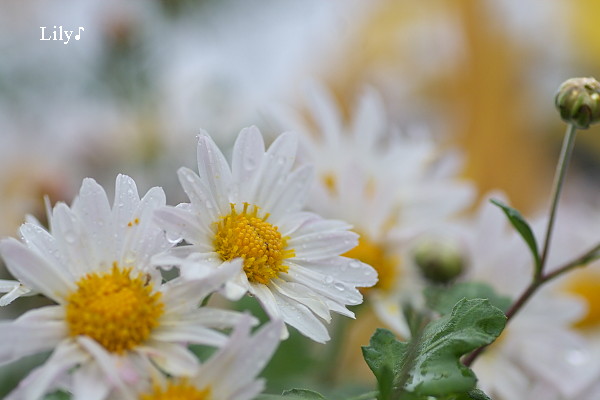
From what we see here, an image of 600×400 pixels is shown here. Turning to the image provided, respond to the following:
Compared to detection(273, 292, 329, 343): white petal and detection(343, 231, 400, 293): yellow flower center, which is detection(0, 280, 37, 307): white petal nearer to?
detection(273, 292, 329, 343): white petal

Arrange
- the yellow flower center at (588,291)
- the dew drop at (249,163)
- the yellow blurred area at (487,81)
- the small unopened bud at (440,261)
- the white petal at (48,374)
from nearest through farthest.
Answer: the white petal at (48,374) < the dew drop at (249,163) < the small unopened bud at (440,261) < the yellow flower center at (588,291) < the yellow blurred area at (487,81)

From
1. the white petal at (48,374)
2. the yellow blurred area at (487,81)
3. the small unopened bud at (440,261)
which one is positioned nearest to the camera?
the white petal at (48,374)

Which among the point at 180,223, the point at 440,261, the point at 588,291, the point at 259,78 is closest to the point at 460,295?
the point at 440,261

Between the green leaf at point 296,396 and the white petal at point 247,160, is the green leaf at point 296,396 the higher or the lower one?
the lower one

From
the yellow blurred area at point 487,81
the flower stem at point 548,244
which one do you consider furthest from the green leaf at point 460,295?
the yellow blurred area at point 487,81

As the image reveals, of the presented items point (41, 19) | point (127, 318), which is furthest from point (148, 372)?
point (41, 19)

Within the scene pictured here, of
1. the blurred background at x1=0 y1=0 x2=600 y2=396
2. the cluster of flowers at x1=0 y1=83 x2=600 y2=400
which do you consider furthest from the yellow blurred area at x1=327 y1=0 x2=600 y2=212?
the cluster of flowers at x1=0 y1=83 x2=600 y2=400

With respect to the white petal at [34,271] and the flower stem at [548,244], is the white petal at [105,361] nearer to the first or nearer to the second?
the white petal at [34,271]
